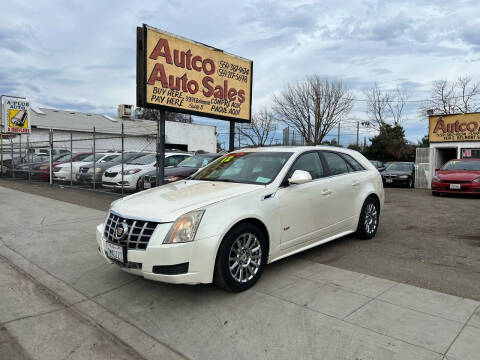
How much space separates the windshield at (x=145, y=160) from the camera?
12.4 meters

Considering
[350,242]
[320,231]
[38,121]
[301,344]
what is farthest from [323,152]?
Result: [38,121]

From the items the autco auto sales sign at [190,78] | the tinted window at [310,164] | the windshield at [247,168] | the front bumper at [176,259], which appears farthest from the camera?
the autco auto sales sign at [190,78]

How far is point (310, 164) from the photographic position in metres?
5.02

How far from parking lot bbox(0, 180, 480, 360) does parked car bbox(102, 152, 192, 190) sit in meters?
5.71

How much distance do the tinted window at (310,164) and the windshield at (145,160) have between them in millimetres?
8311

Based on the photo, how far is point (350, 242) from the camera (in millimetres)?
5891

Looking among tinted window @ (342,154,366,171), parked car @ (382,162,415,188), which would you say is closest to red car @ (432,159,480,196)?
parked car @ (382,162,415,188)

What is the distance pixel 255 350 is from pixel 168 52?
7.71 metres

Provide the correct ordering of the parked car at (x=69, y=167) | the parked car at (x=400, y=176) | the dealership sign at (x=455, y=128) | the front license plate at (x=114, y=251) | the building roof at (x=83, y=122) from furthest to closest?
the building roof at (x=83, y=122)
the parked car at (x=400, y=176)
the dealership sign at (x=455, y=128)
the parked car at (x=69, y=167)
the front license plate at (x=114, y=251)

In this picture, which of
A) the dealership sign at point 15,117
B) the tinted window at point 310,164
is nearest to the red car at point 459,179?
the tinted window at point 310,164

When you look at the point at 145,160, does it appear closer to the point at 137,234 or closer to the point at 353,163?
the point at 353,163

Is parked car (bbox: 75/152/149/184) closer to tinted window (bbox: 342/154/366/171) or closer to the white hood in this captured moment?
tinted window (bbox: 342/154/366/171)

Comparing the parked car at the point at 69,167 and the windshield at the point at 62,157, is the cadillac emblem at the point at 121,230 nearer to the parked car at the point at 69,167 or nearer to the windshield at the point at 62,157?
the parked car at the point at 69,167

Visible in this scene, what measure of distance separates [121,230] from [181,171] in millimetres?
6874
